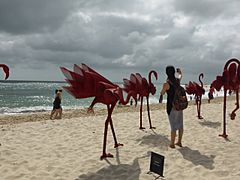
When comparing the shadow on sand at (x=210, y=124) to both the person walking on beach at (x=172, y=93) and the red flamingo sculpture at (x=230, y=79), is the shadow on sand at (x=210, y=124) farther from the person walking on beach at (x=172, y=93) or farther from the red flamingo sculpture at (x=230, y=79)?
the person walking on beach at (x=172, y=93)

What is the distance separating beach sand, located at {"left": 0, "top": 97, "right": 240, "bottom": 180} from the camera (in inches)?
249

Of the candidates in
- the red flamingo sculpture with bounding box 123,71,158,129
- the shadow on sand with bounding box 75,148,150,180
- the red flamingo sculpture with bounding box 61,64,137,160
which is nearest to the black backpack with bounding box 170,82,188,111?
the red flamingo sculpture with bounding box 61,64,137,160

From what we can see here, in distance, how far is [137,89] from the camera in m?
10.5

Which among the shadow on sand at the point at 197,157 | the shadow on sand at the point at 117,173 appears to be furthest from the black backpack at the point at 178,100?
the shadow on sand at the point at 117,173

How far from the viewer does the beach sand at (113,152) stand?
6.31 m

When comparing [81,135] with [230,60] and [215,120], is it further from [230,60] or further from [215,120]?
[215,120]

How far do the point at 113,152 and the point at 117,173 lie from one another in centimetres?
149

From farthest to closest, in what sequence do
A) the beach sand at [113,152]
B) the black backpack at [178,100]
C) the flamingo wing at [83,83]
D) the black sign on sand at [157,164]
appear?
the black backpack at [178,100], the flamingo wing at [83,83], the beach sand at [113,152], the black sign on sand at [157,164]

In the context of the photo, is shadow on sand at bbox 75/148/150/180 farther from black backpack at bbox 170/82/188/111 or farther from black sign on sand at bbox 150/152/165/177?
black backpack at bbox 170/82/188/111

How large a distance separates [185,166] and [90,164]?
6.60 ft

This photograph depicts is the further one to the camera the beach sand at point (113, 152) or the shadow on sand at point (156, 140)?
the shadow on sand at point (156, 140)

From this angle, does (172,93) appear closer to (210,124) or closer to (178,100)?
(178,100)

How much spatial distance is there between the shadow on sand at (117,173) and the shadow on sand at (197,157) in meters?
1.24

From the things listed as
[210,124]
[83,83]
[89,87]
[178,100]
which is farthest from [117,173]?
[210,124]
